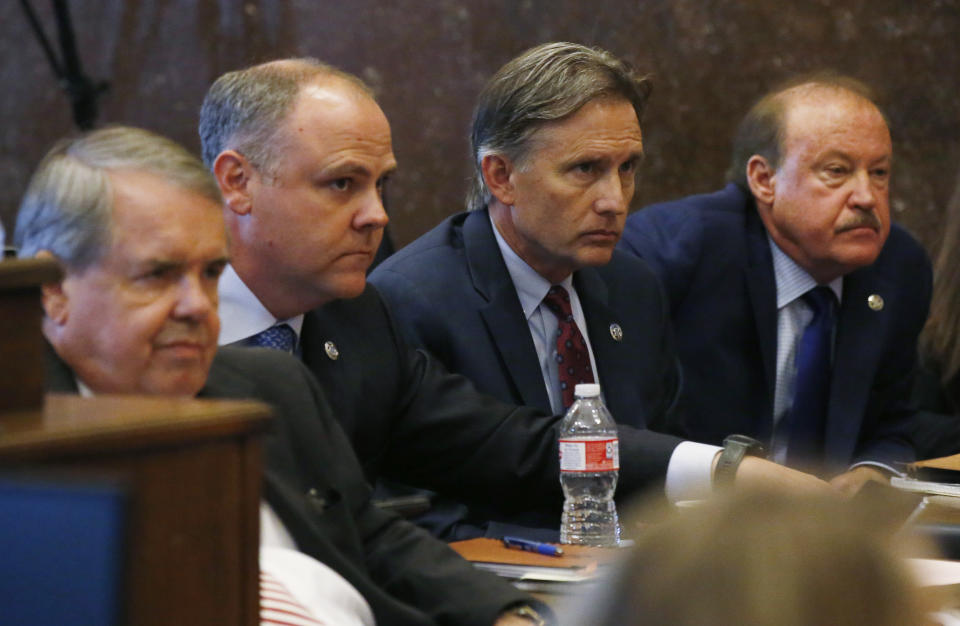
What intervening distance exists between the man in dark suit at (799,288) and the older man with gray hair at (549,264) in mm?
332

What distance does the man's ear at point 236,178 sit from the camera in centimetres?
263

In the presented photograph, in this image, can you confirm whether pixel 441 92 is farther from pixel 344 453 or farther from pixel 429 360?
pixel 344 453

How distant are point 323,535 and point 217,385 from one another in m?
0.27

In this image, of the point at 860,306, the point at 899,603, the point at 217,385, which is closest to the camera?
the point at 899,603

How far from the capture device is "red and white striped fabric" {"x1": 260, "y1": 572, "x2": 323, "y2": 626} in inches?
53.5

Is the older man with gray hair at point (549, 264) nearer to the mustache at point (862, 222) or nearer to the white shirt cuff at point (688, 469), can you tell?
the white shirt cuff at point (688, 469)

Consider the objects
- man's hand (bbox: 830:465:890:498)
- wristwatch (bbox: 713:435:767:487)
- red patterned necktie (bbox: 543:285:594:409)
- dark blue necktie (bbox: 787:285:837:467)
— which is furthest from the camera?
dark blue necktie (bbox: 787:285:837:467)

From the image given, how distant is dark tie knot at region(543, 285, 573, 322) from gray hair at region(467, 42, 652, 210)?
316 mm

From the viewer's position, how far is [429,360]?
2.70m

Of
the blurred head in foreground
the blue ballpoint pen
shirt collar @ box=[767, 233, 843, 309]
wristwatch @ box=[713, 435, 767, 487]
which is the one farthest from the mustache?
the blurred head in foreground

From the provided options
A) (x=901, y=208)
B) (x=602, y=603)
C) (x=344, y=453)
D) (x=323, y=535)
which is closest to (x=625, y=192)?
(x=344, y=453)

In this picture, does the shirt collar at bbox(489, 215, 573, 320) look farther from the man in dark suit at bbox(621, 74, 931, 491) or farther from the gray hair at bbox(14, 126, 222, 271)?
the gray hair at bbox(14, 126, 222, 271)

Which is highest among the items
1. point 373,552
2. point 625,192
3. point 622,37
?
point 622,37

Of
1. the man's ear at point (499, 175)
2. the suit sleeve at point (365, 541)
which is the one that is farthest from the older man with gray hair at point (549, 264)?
the suit sleeve at point (365, 541)
